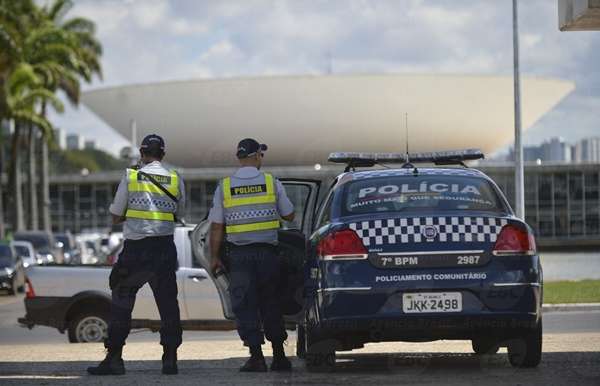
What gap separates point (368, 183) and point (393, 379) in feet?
5.06

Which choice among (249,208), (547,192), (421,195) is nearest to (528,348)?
(421,195)

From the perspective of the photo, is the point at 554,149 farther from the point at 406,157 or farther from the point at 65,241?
the point at 406,157

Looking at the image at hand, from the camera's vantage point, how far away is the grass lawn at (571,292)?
23375 mm

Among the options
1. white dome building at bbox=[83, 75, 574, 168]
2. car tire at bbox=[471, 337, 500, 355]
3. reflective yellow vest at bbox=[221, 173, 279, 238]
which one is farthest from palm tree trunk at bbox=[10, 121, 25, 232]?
reflective yellow vest at bbox=[221, 173, 279, 238]

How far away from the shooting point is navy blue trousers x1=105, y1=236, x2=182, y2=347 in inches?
403

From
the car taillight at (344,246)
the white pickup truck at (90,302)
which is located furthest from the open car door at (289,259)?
the white pickup truck at (90,302)

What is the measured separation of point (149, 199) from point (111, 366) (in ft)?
4.24

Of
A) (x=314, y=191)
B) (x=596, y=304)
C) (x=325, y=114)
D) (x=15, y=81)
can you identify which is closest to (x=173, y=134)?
(x=325, y=114)

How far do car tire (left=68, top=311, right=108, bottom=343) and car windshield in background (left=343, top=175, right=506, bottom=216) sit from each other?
260 inches

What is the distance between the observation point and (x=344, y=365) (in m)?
11.2

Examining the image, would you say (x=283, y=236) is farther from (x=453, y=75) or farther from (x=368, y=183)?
(x=453, y=75)

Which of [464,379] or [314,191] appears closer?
[464,379]

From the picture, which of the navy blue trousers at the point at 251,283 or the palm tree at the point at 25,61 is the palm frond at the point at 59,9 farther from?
the navy blue trousers at the point at 251,283

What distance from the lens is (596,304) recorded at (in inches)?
910
